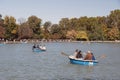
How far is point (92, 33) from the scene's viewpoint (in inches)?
5886

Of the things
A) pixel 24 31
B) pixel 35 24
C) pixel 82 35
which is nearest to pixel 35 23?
pixel 35 24

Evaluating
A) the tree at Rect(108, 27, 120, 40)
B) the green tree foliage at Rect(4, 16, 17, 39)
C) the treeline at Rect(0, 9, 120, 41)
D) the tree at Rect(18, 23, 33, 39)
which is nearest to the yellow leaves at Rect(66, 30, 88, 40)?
the treeline at Rect(0, 9, 120, 41)

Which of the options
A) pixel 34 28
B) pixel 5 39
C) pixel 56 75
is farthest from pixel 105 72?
pixel 34 28

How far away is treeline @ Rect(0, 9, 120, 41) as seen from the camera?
13412 cm

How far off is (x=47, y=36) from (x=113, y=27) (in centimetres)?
2573

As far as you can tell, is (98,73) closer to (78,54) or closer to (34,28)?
(78,54)

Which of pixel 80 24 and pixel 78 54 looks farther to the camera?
pixel 80 24

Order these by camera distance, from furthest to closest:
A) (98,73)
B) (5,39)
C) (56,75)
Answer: (5,39)
(98,73)
(56,75)

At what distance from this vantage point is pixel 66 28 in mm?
158250

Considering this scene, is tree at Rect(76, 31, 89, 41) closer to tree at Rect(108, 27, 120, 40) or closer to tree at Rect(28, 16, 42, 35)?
tree at Rect(108, 27, 120, 40)

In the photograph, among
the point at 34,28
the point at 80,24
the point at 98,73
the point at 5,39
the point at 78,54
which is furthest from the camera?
the point at 80,24

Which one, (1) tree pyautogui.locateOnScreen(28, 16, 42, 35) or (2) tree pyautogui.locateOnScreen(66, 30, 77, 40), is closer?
(1) tree pyautogui.locateOnScreen(28, 16, 42, 35)

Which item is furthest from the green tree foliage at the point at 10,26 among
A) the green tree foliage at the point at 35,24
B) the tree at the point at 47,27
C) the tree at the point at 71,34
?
the tree at the point at 71,34

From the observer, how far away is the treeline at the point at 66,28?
440ft
